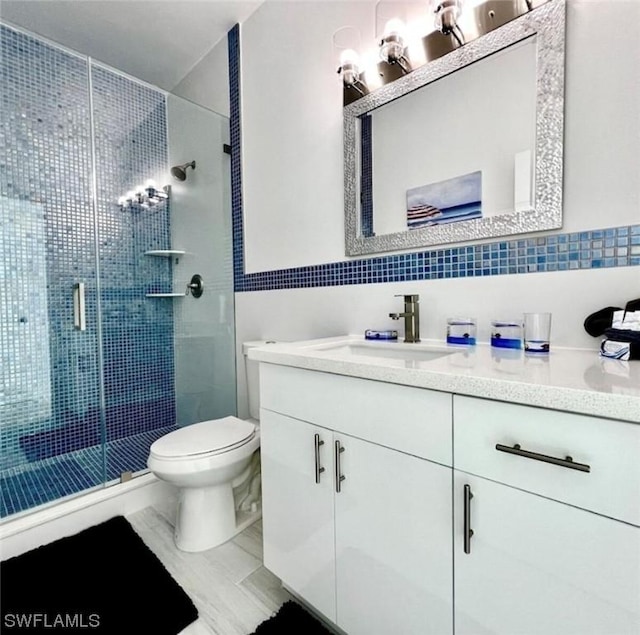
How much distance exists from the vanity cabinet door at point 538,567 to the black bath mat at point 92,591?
947mm

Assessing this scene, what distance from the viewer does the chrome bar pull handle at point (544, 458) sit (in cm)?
53

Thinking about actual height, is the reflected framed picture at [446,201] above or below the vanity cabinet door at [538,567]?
above

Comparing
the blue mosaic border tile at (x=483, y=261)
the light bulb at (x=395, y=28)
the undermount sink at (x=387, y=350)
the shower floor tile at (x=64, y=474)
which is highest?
the light bulb at (x=395, y=28)

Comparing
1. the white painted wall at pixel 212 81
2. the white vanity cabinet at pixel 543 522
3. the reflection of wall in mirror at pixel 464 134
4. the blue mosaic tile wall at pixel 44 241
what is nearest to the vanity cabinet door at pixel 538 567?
the white vanity cabinet at pixel 543 522

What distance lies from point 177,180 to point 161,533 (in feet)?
7.13

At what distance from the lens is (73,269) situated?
6.82 ft

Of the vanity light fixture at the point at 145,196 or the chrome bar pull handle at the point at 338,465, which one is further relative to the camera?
the vanity light fixture at the point at 145,196

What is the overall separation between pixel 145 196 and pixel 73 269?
71 centimetres

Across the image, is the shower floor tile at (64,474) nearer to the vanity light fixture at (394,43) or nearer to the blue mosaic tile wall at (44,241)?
the blue mosaic tile wall at (44,241)

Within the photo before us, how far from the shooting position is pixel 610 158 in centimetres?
90

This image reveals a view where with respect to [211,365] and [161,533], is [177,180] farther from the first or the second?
[161,533]

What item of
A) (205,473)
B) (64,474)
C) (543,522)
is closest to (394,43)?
(543,522)

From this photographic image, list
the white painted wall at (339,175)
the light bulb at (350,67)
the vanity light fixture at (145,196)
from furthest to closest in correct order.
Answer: the vanity light fixture at (145,196) < the light bulb at (350,67) < the white painted wall at (339,175)

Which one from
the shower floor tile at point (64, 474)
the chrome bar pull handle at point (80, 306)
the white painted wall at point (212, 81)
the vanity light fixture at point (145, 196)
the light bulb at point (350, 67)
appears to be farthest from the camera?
the vanity light fixture at point (145, 196)
